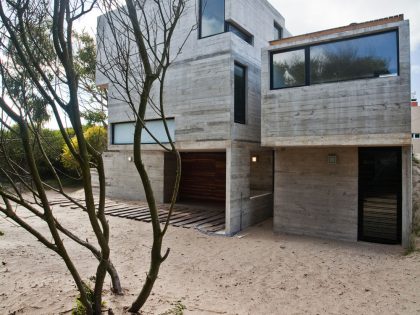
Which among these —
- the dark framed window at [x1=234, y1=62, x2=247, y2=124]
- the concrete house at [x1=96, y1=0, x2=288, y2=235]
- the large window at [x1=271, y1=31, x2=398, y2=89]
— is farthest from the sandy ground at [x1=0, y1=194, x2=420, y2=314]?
the large window at [x1=271, y1=31, x2=398, y2=89]

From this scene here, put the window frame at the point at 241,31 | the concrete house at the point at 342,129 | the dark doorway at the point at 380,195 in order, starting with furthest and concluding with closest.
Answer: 1. the window frame at the point at 241,31
2. the dark doorway at the point at 380,195
3. the concrete house at the point at 342,129

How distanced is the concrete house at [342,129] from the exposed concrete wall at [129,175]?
503 cm

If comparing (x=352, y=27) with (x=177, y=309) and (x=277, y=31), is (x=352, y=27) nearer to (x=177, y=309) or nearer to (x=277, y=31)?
(x=277, y=31)

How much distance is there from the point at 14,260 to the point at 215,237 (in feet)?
15.3

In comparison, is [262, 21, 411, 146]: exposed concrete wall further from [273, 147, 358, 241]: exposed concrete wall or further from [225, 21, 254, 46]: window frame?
[225, 21, 254, 46]: window frame

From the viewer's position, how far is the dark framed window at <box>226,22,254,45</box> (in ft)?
30.1

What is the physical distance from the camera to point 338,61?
24.6 ft

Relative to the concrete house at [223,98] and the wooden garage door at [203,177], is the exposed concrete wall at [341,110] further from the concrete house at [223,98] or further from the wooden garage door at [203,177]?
the wooden garage door at [203,177]

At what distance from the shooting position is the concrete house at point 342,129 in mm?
6895

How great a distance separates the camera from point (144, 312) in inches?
143

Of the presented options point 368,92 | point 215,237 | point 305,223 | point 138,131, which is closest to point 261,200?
point 305,223

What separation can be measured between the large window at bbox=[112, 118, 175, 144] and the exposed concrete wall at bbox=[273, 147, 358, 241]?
412 centimetres

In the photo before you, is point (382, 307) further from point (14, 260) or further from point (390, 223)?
point (14, 260)

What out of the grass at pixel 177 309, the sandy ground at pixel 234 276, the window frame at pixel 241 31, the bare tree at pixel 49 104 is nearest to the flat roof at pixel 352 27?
the window frame at pixel 241 31
